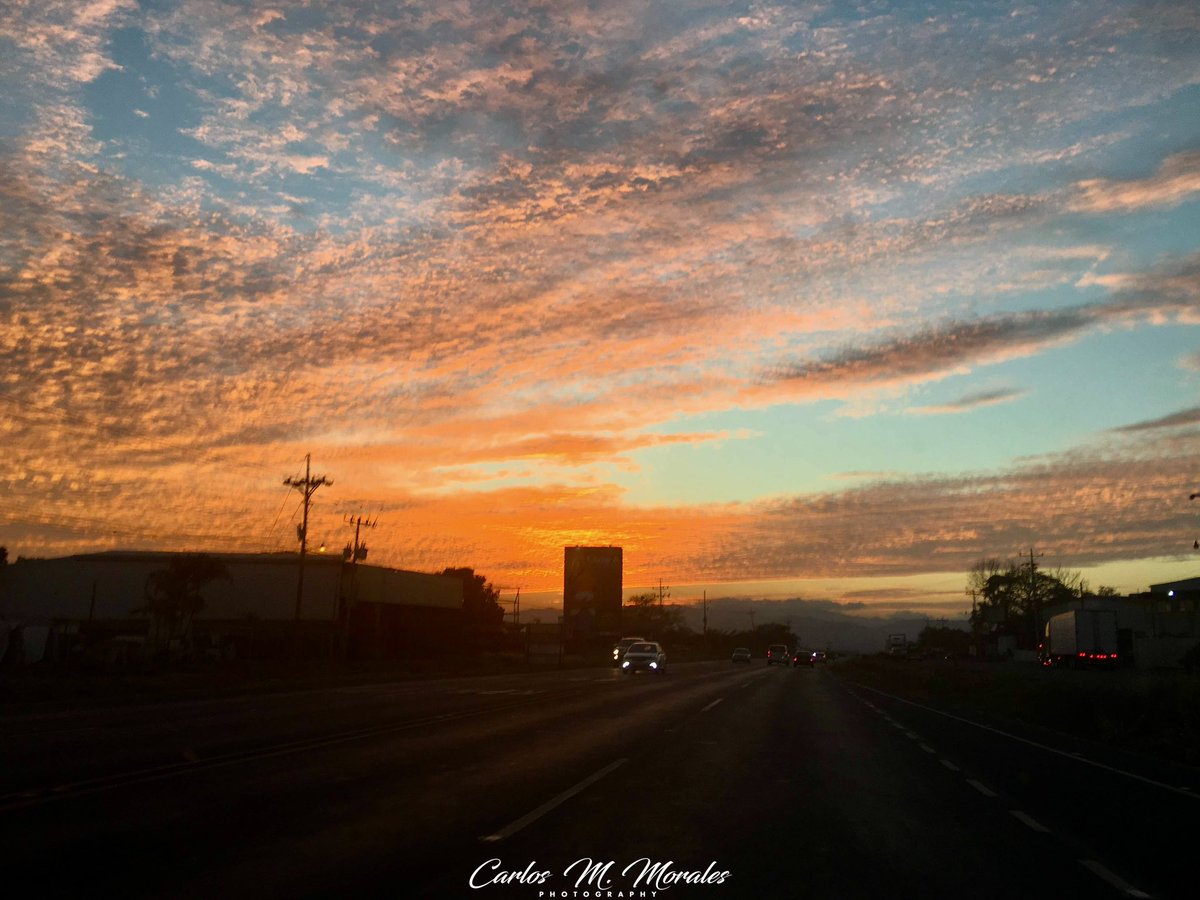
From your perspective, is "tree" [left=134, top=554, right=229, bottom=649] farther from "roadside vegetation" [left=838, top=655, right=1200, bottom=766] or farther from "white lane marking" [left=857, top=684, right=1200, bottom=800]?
"white lane marking" [left=857, top=684, right=1200, bottom=800]

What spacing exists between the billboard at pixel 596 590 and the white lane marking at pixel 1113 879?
109m

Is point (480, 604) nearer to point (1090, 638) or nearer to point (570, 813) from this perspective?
point (1090, 638)

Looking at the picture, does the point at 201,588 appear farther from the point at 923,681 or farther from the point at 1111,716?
the point at 1111,716

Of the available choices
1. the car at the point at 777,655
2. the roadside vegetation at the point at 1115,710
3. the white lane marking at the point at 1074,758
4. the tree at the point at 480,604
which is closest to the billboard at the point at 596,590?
the tree at the point at 480,604

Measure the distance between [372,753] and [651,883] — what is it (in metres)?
8.77

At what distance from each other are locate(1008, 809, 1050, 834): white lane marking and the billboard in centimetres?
10675

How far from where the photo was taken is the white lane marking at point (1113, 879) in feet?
25.0

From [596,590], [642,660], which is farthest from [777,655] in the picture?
[642,660]

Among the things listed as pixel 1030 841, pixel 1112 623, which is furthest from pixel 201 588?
pixel 1030 841

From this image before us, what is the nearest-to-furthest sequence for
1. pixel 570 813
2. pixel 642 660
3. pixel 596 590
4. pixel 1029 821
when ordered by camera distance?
1. pixel 570 813
2. pixel 1029 821
3. pixel 642 660
4. pixel 596 590

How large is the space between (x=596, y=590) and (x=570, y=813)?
108021 millimetres

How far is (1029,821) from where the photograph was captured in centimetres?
1067

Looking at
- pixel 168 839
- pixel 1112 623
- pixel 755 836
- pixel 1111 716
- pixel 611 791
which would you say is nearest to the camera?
pixel 168 839

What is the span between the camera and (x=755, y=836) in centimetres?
948
